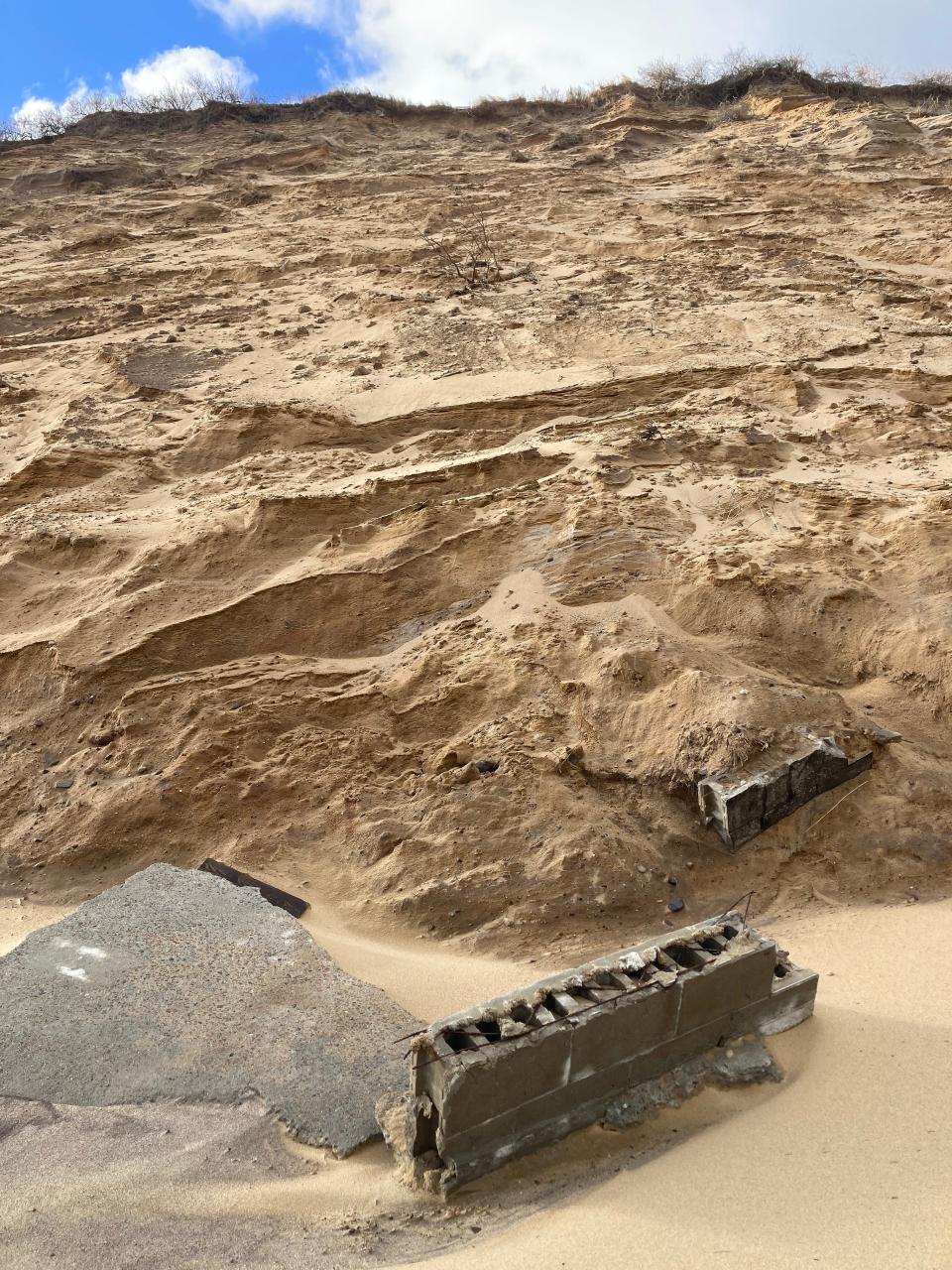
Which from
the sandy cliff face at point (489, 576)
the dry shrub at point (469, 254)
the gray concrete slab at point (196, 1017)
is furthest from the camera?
the dry shrub at point (469, 254)

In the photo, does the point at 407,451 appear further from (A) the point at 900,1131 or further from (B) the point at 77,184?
(B) the point at 77,184

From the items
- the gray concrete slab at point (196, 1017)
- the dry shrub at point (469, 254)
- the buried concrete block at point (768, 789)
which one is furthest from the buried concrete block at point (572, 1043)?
the dry shrub at point (469, 254)

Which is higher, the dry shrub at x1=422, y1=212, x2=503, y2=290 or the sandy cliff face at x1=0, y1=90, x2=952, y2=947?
the dry shrub at x1=422, y1=212, x2=503, y2=290

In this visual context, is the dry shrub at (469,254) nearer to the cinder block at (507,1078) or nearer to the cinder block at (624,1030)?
the cinder block at (624,1030)

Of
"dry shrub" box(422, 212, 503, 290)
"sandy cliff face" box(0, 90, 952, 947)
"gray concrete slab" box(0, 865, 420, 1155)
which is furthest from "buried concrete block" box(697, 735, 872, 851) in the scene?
"dry shrub" box(422, 212, 503, 290)

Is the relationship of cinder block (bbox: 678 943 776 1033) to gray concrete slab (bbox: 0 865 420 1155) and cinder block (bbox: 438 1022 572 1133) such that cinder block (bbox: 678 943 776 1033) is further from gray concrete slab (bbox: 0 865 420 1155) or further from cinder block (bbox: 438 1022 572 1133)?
gray concrete slab (bbox: 0 865 420 1155)

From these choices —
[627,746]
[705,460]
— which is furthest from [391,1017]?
[705,460]
